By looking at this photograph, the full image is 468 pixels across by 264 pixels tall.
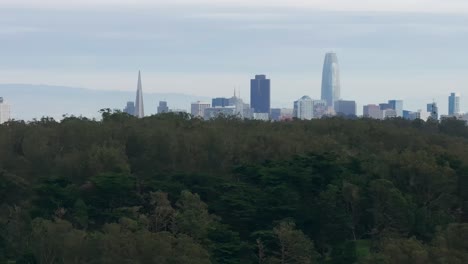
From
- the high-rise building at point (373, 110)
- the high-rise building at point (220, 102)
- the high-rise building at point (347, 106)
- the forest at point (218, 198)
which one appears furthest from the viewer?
the high-rise building at point (347, 106)

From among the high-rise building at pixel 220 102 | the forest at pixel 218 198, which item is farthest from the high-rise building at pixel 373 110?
the forest at pixel 218 198

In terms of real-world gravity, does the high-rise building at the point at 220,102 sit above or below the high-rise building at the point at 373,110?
above

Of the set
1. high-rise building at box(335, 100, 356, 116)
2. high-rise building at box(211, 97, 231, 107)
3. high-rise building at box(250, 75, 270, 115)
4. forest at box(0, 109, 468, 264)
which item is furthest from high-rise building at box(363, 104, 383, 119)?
forest at box(0, 109, 468, 264)

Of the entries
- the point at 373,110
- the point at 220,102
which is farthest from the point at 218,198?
the point at 373,110

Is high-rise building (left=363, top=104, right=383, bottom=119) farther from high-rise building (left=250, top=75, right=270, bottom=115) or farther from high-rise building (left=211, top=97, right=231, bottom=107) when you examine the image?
high-rise building (left=211, top=97, right=231, bottom=107)

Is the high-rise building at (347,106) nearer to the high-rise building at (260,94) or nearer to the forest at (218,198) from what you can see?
the high-rise building at (260,94)
